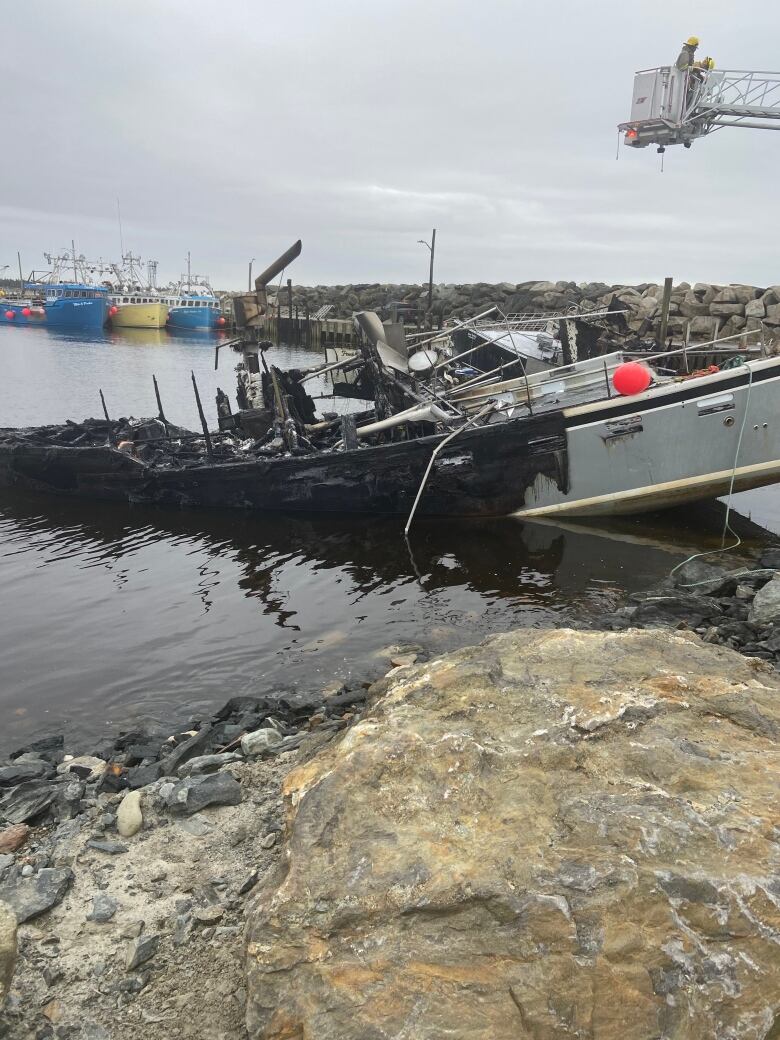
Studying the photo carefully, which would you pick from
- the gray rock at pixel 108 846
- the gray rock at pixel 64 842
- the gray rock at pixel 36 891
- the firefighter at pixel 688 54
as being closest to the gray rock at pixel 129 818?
the gray rock at pixel 108 846

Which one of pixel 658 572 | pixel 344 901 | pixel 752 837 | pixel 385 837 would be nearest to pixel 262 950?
pixel 344 901

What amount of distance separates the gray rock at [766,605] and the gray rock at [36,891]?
22.7 ft

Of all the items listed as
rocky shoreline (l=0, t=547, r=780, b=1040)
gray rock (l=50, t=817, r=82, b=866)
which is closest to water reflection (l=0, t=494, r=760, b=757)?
gray rock (l=50, t=817, r=82, b=866)

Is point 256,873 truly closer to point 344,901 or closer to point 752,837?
point 344,901

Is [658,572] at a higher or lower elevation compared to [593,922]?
lower

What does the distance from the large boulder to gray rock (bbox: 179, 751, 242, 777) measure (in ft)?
5.08

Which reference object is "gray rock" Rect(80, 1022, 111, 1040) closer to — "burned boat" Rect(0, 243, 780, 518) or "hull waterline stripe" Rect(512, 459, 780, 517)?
"burned boat" Rect(0, 243, 780, 518)

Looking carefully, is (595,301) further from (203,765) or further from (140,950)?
(140,950)

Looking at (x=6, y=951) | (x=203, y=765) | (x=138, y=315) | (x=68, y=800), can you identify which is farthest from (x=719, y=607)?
(x=138, y=315)

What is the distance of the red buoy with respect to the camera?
425 inches

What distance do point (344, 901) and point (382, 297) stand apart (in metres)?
58.7

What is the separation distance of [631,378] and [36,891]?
1016 cm

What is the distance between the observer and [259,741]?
5.37 metres

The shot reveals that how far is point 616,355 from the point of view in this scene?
12.6m
